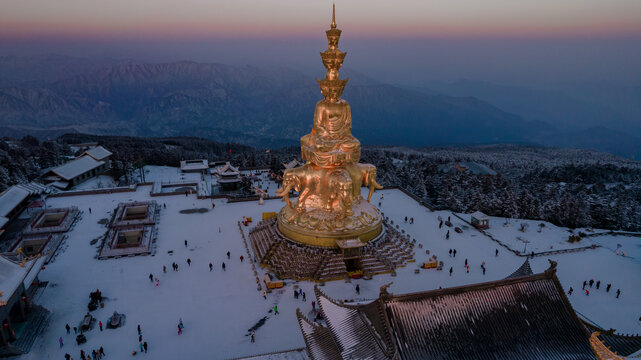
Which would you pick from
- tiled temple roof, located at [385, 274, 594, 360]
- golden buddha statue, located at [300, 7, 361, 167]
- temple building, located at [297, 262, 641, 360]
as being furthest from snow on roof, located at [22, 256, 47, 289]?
tiled temple roof, located at [385, 274, 594, 360]

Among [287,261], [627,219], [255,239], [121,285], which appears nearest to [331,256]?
[287,261]

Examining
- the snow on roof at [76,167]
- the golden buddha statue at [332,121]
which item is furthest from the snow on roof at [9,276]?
the snow on roof at [76,167]

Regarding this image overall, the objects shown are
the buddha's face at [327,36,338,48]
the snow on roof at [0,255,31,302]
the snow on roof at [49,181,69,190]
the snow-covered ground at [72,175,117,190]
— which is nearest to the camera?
the snow on roof at [0,255,31,302]

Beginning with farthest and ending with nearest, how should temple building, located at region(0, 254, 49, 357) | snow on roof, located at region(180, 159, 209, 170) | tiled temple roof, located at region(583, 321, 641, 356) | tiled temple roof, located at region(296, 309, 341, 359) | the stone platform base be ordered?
1. snow on roof, located at region(180, 159, 209, 170)
2. the stone platform base
3. temple building, located at region(0, 254, 49, 357)
4. tiled temple roof, located at region(296, 309, 341, 359)
5. tiled temple roof, located at region(583, 321, 641, 356)

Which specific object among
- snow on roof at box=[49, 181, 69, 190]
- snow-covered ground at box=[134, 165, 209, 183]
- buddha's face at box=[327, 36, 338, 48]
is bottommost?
snow-covered ground at box=[134, 165, 209, 183]

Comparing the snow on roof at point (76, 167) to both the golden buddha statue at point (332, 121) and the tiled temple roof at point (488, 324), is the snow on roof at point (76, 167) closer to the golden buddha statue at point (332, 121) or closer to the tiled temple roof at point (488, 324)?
the golden buddha statue at point (332, 121)

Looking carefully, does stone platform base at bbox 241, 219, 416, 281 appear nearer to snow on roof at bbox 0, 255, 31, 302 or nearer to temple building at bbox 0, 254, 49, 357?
temple building at bbox 0, 254, 49, 357

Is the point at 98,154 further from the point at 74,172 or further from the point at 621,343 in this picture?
the point at 621,343

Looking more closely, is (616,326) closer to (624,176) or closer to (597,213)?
(597,213)
